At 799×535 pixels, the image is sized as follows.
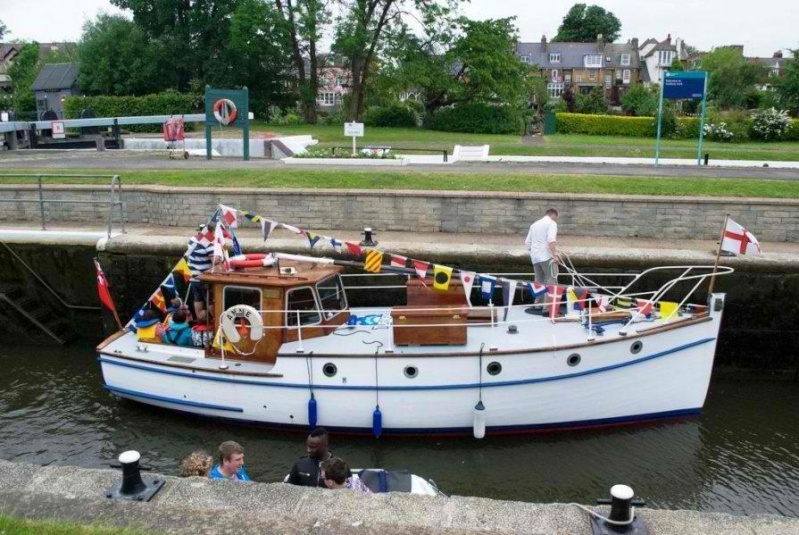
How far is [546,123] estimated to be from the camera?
3938 cm

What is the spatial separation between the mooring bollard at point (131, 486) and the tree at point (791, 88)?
43531mm

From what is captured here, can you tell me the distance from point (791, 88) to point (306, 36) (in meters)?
27.0

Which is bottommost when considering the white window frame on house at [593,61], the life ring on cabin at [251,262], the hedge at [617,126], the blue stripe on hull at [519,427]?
the blue stripe on hull at [519,427]

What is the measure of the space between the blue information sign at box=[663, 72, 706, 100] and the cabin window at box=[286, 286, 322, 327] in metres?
13.8

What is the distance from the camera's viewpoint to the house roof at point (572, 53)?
75.9 meters

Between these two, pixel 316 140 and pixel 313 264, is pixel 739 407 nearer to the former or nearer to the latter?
pixel 313 264

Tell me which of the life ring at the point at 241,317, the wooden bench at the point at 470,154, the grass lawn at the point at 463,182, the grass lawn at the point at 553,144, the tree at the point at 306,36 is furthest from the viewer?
the tree at the point at 306,36

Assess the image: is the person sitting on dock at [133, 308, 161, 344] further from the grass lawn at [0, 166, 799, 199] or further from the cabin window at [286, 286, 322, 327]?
the grass lawn at [0, 166, 799, 199]

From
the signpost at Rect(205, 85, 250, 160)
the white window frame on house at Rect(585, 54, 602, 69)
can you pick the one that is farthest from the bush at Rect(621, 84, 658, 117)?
the signpost at Rect(205, 85, 250, 160)

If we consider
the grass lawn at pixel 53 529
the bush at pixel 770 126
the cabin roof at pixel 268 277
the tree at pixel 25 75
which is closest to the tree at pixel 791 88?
the bush at pixel 770 126

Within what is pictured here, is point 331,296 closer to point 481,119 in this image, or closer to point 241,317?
point 241,317

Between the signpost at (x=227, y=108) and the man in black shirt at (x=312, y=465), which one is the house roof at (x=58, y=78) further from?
the man in black shirt at (x=312, y=465)

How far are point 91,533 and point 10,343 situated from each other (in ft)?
36.4

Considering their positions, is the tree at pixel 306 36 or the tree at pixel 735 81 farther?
the tree at pixel 735 81
